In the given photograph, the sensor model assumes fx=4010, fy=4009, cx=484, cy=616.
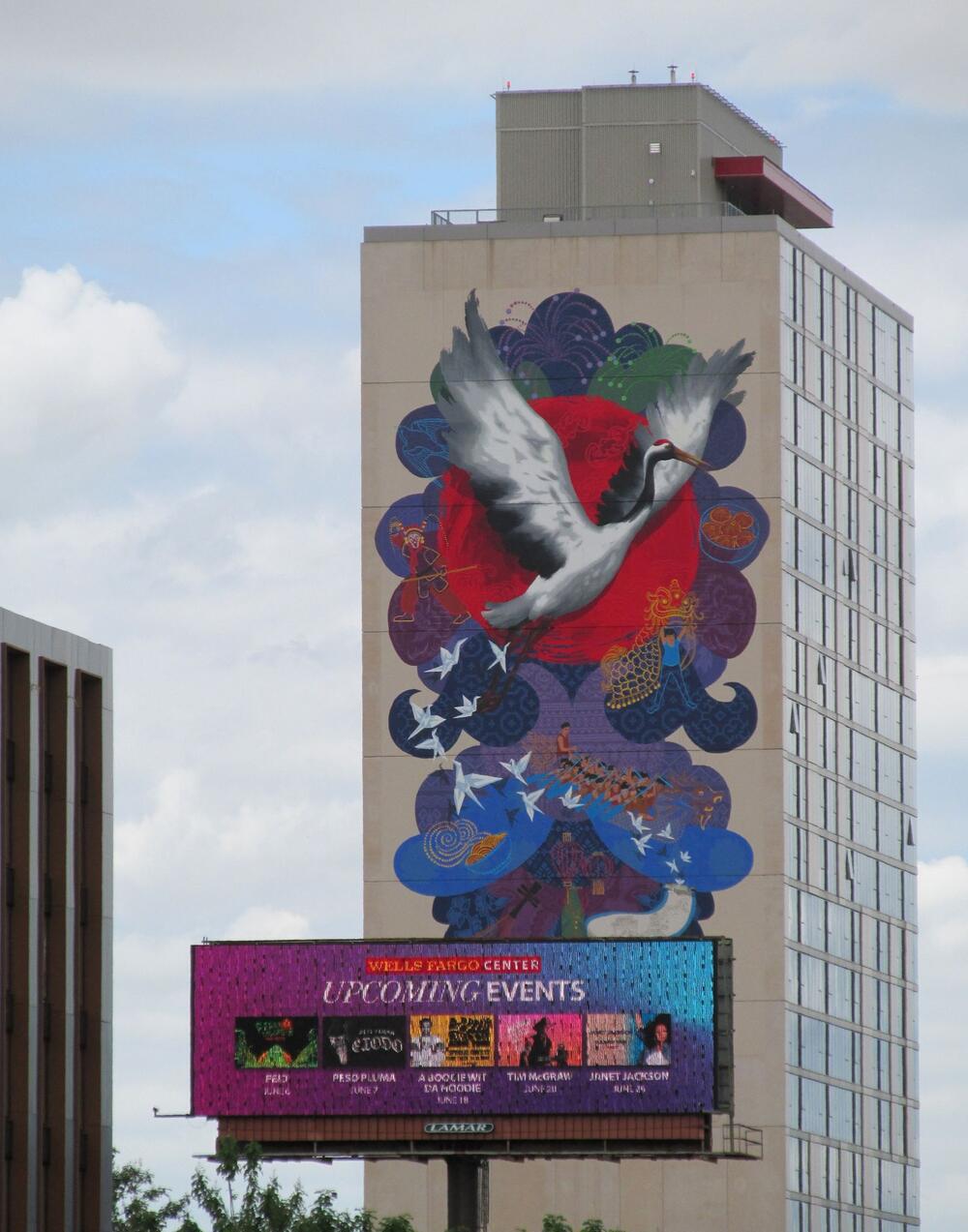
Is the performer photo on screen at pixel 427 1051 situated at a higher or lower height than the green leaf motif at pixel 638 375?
lower

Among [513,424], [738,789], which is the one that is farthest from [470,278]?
[738,789]

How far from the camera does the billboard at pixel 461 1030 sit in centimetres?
11831

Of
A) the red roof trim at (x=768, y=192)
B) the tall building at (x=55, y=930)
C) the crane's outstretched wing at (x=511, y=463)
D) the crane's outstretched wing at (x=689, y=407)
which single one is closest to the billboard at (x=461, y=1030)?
the tall building at (x=55, y=930)

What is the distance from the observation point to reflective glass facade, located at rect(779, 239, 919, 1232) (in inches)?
6604

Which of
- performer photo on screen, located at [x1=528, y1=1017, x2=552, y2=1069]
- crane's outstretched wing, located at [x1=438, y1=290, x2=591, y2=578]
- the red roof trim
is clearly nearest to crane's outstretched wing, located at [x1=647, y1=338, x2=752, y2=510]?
crane's outstretched wing, located at [x1=438, y1=290, x2=591, y2=578]

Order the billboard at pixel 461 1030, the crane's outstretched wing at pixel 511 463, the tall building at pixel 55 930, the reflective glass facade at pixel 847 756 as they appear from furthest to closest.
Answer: the reflective glass facade at pixel 847 756, the crane's outstretched wing at pixel 511 463, the billboard at pixel 461 1030, the tall building at pixel 55 930

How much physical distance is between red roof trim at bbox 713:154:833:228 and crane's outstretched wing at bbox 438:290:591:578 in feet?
48.6

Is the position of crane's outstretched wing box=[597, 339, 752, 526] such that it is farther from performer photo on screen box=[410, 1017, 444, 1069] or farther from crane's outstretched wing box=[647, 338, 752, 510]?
performer photo on screen box=[410, 1017, 444, 1069]

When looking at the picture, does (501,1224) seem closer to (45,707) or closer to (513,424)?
(513,424)

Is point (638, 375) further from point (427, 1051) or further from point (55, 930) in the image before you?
point (55, 930)

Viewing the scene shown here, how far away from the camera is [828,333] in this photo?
174 m

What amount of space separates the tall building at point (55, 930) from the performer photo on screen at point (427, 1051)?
9302mm

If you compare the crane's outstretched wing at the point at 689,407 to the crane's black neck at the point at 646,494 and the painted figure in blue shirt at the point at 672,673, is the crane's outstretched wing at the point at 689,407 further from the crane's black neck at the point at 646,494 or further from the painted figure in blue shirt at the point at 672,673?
the painted figure in blue shirt at the point at 672,673

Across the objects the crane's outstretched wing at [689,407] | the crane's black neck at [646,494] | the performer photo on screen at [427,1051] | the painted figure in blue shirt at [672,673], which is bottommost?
the performer photo on screen at [427,1051]
